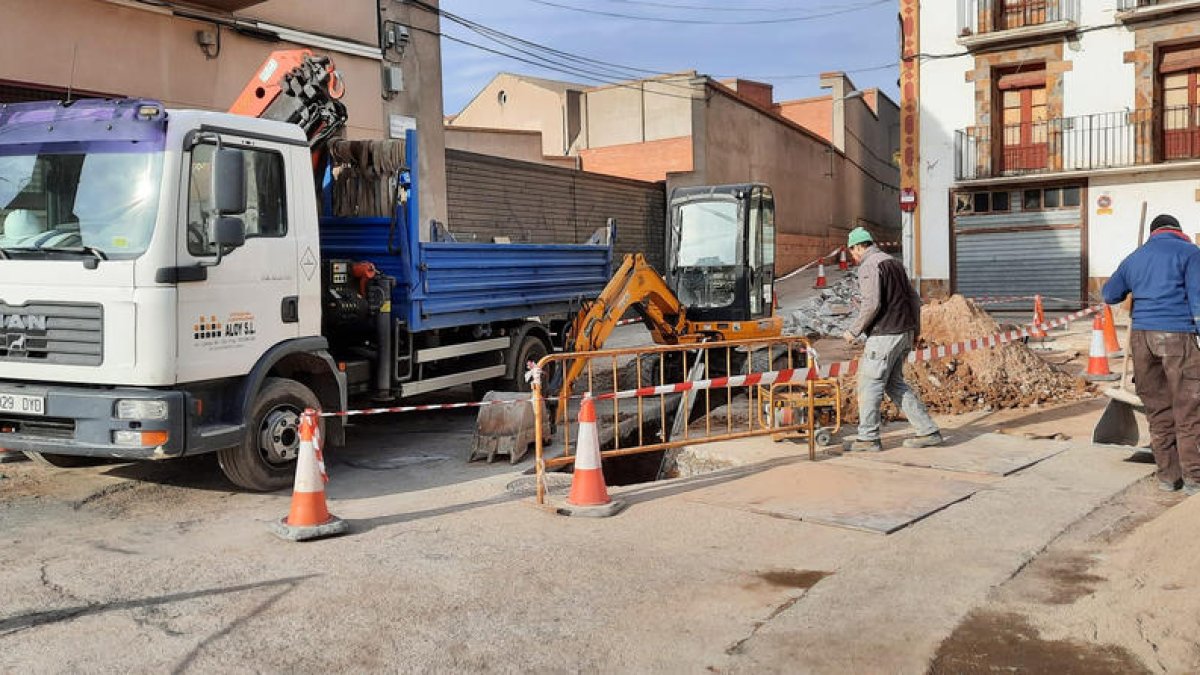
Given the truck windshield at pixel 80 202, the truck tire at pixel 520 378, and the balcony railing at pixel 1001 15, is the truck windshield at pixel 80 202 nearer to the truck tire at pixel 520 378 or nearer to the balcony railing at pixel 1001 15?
the truck tire at pixel 520 378

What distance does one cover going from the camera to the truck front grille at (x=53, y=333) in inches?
236

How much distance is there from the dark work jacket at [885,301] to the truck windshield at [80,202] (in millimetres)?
5487

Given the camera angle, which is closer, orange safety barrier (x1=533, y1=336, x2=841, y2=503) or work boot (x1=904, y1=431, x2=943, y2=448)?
orange safety barrier (x1=533, y1=336, x2=841, y2=503)

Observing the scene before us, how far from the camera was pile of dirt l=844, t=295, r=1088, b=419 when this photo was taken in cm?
1045

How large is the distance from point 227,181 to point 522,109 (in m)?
27.2

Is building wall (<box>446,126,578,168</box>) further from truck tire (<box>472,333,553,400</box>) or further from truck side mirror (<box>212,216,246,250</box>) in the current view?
truck side mirror (<box>212,216,246,250</box>)

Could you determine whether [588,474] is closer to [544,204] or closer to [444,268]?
[444,268]

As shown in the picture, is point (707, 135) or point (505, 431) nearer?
point (505, 431)

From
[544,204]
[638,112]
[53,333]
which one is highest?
[638,112]

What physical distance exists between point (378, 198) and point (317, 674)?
5466 mm

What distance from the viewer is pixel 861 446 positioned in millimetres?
8250

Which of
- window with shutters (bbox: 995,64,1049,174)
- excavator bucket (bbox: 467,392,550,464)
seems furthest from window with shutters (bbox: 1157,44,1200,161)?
excavator bucket (bbox: 467,392,550,464)

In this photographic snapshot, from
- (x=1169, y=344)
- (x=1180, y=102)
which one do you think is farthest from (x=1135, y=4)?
(x=1169, y=344)

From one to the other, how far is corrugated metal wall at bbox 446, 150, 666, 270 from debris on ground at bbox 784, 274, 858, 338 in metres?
4.53
